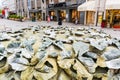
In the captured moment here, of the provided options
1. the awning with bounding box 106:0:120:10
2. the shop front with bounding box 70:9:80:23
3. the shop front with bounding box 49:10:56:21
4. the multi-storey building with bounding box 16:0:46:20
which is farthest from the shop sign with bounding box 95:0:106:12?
the multi-storey building with bounding box 16:0:46:20

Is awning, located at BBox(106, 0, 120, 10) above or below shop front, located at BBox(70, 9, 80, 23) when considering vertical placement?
above

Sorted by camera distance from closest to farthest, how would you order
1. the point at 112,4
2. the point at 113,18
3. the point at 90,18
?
1. the point at 112,4
2. the point at 113,18
3. the point at 90,18

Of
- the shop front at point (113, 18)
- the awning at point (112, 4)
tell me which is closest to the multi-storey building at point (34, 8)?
the shop front at point (113, 18)

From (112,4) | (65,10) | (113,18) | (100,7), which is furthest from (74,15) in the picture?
(112,4)

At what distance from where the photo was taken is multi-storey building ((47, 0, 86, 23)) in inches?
940

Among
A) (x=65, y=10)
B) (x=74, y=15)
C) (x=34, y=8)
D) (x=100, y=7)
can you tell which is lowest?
(x=74, y=15)

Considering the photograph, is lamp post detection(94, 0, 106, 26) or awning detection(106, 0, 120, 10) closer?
awning detection(106, 0, 120, 10)

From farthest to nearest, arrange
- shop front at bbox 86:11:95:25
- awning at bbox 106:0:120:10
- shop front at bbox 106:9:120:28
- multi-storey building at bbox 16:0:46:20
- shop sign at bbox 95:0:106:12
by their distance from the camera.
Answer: multi-storey building at bbox 16:0:46:20
shop front at bbox 86:11:95:25
shop sign at bbox 95:0:106:12
shop front at bbox 106:9:120:28
awning at bbox 106:0:120:10

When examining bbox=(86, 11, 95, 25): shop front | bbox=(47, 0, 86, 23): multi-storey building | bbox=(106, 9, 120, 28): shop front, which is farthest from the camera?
bbox=(47, 0, 86, 23): multi-storey building

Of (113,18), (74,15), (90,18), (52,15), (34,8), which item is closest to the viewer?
(113,18)

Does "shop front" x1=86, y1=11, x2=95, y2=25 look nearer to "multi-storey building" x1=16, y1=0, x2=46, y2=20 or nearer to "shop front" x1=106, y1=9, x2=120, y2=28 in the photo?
"shop front" x1=106, y1=9, x2=120, y2=28

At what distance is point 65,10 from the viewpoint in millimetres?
27266

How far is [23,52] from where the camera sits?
2012 millimetres

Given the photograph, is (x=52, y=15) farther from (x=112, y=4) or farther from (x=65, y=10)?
(x=112, y=4)
